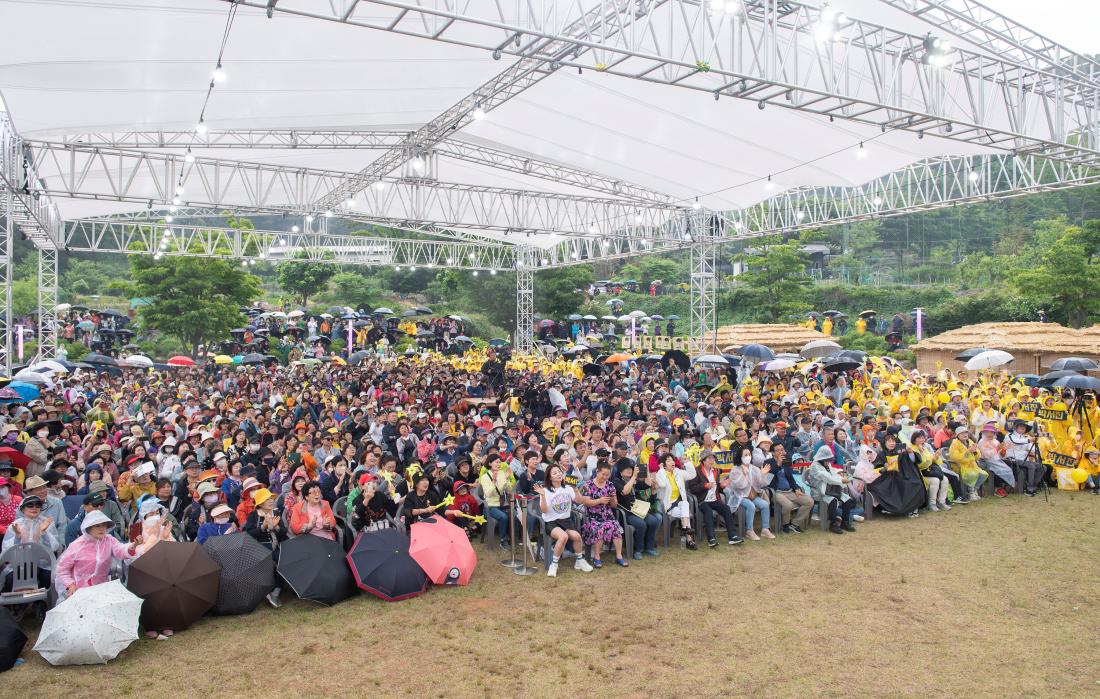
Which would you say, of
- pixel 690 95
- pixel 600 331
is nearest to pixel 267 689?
pixel 690 95

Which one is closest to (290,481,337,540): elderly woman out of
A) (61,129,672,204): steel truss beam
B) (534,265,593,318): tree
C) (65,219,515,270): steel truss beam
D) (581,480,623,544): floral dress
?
(581,480,623,544): floral dress

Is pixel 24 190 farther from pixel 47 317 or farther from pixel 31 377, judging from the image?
pixel 47 317

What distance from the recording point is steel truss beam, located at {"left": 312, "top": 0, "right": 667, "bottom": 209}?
8.40m

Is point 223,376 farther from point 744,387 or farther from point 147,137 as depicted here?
point 744,387

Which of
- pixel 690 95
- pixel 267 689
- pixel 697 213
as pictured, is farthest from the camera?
pixel 697 213

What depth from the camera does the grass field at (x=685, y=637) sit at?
179 inches

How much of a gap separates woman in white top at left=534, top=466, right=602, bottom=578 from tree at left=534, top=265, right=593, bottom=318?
106 feet

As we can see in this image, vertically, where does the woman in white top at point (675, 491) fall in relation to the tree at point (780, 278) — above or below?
below

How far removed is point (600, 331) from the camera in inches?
1574

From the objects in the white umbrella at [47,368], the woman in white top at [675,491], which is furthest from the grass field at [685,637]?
the white umbrella at [47,368]

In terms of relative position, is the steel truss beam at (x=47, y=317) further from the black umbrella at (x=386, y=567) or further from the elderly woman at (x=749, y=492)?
the elderly woman at (x=749, y=492)

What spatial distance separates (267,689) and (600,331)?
35.9 m

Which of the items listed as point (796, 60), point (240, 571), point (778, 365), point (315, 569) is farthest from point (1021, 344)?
point (240, 571)

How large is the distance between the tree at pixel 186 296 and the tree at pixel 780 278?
23.0m
